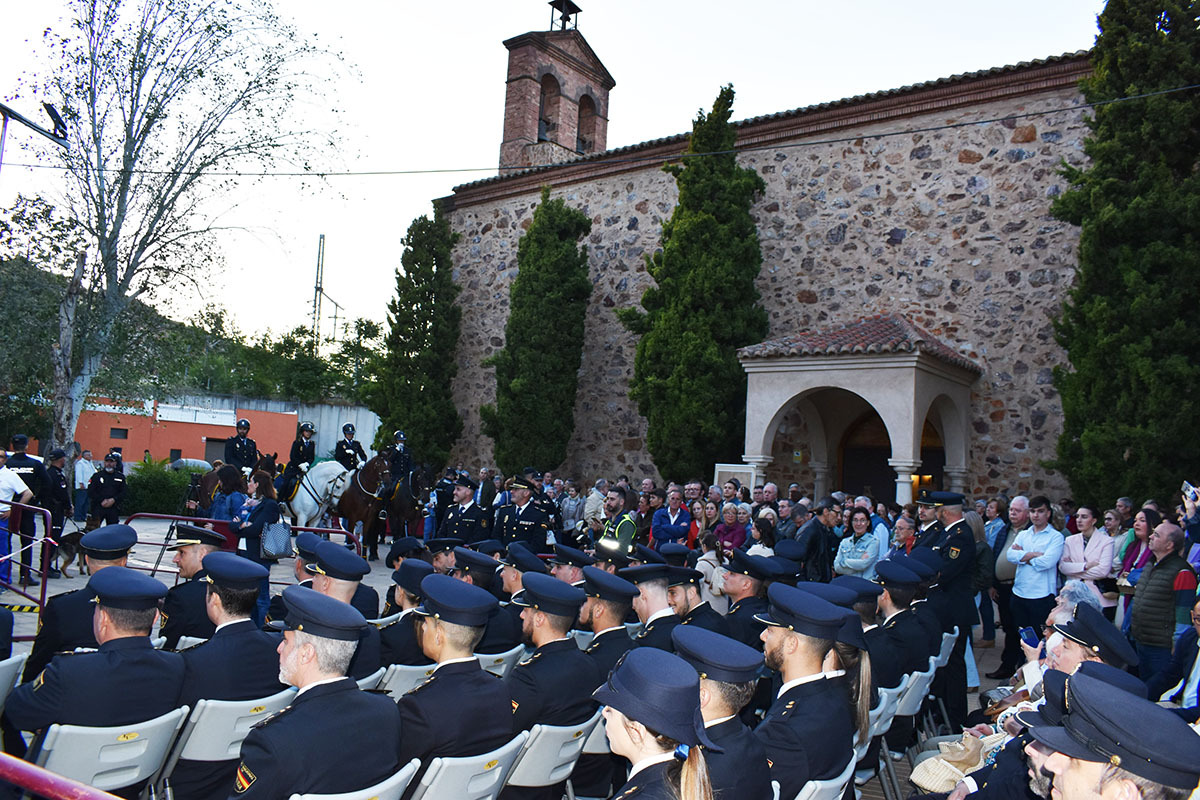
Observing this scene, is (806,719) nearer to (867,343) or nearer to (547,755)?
(547,755)

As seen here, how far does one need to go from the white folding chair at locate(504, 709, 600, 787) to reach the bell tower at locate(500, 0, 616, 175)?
1782 centimetres

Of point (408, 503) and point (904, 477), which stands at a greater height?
point (904, 477)

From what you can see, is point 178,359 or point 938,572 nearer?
point 938,572

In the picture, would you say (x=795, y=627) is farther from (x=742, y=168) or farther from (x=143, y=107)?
(x=143, y=107)

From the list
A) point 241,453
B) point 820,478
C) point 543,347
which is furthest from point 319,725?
point 543,347

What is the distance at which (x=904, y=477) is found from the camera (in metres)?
11.9

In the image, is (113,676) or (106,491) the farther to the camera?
(106,491)

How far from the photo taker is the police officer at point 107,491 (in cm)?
1259

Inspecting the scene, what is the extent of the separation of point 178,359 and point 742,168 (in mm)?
11655

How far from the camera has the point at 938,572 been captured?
7008 mm

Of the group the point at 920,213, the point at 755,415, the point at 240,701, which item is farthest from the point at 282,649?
the point at 920,213

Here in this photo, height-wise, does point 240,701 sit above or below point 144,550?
above

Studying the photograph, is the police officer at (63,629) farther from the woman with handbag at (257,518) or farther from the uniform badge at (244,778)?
the woman with handbag at (257,518)

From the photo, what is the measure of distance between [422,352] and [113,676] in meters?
16.3
